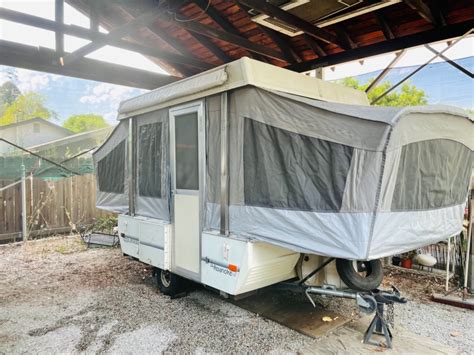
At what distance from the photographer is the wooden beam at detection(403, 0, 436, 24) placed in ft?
13.1

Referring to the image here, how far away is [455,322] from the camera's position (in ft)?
11.8

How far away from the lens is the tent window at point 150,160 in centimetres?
431

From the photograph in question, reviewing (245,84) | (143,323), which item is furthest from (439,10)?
(143,323)

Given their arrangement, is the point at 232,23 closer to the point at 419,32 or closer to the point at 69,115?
the point at 419,32

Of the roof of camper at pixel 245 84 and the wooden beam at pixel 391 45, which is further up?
the wooden beam at pixel 391 45

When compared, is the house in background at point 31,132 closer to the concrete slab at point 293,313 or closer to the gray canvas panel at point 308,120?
the concrete slab at point 293,313

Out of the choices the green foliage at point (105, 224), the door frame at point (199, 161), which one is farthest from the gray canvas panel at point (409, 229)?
the green foliage at point (105, 224)

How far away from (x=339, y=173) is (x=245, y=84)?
1.19 meters

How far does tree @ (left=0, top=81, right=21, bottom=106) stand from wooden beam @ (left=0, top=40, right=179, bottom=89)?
72.3ft

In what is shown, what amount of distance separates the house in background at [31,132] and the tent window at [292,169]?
19.1m

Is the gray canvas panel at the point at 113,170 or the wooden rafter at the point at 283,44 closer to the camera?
the gray canvas panel at the point at 113,170

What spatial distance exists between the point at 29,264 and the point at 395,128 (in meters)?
6.19

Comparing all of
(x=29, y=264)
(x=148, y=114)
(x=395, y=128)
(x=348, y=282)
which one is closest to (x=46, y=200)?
(x=29, y=264)

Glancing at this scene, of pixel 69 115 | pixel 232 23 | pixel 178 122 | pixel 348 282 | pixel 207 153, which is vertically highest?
pixel 69 115
